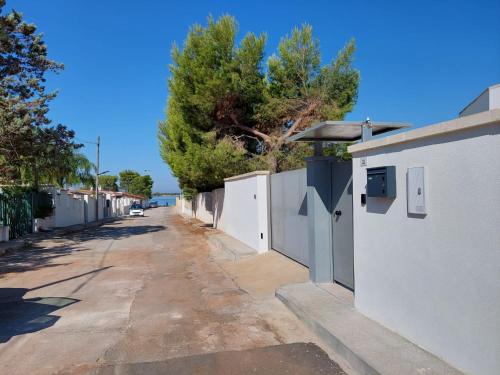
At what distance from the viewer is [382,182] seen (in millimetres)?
4977

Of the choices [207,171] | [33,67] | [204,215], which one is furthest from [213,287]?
[204,215]

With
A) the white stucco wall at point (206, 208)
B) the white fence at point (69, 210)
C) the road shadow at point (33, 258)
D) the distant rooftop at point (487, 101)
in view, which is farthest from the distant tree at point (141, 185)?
the distant rooftop at point (487, 101)

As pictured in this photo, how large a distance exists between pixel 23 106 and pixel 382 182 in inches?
637

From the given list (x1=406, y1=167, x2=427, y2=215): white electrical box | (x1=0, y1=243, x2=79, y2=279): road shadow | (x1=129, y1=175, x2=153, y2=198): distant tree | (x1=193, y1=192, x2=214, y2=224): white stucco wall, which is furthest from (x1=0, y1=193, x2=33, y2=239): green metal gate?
(x1=129, y1=175, x2=153, y2=198): distant tree

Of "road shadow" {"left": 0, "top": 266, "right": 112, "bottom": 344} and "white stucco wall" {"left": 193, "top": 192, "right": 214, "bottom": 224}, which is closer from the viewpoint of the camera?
"road shadow" {"left": 0, "top": 266, "right": 112, "bottom": 344}

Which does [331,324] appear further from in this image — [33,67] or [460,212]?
[33,67]

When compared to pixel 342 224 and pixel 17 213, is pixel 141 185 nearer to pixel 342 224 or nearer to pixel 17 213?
pixel 17 213

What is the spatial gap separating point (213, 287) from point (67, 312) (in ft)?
9.53

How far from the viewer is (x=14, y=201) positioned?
21234mm

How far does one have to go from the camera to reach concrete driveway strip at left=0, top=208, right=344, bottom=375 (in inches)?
185

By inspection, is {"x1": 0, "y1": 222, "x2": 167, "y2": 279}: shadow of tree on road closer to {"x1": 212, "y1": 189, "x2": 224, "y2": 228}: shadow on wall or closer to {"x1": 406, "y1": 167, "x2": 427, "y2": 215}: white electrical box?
{"x1": 212, "y1": 189, "x2": 224, "y2": 228}: shadow on wall

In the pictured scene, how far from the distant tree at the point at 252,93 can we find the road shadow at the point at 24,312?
10216 mm

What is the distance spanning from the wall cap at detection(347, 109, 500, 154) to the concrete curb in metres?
2.10

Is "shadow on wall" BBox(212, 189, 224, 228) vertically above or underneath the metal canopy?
underneath
